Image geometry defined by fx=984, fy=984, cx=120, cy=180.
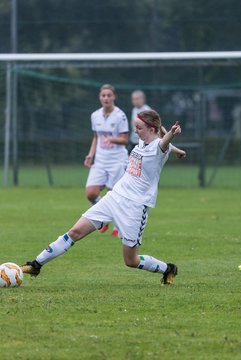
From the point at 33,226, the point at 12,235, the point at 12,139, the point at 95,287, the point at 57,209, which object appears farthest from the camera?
the point at 12,139

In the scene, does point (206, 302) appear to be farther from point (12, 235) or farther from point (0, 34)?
point (0, 34)

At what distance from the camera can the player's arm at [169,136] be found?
8897 millimetres

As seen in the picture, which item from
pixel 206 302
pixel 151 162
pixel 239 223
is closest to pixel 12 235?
pixel 239 223

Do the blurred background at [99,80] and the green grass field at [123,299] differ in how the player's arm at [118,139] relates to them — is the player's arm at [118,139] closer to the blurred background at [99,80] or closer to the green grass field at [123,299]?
the green grass field at [123,299]

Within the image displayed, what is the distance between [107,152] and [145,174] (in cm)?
569

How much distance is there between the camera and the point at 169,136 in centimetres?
901

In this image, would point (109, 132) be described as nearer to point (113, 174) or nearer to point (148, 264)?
point (113, 174)

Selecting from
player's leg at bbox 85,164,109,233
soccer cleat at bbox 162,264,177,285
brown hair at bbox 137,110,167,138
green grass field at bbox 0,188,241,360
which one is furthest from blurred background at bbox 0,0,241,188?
brown hair at bbox 137,110,167,138

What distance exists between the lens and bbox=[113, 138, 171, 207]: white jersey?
9.34 m

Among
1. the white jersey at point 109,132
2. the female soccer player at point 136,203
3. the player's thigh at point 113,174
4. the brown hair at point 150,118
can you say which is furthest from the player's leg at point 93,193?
the brown hair at point 150,118

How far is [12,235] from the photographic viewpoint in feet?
45.8

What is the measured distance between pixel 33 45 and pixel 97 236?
42.8 ft

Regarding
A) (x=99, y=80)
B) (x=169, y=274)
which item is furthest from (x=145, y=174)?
(x=99, y=80)

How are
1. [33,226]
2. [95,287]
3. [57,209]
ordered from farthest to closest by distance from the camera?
[57,209] < [33,226] < [95,287]
